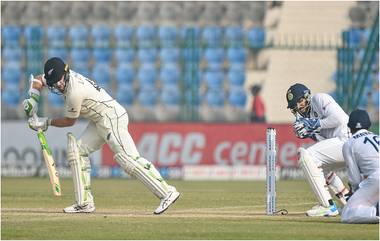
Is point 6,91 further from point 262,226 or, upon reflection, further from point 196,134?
point 262,226

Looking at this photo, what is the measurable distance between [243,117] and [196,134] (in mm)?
4084

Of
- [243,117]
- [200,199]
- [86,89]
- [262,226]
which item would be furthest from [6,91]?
[262,226]

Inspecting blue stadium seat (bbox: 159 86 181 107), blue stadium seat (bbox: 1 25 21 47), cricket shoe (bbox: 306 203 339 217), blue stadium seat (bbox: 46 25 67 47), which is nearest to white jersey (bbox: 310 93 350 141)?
cricket shoe (bbox: 306 203 339 217)

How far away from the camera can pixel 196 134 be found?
26.8 meters

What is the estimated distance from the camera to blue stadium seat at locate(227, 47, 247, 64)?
3170cm

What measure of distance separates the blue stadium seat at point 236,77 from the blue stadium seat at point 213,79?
0.77 ft

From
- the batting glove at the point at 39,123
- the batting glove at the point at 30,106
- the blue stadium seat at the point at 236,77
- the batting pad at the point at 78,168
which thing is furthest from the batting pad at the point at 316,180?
the blue stadium seat at the point at 236,77

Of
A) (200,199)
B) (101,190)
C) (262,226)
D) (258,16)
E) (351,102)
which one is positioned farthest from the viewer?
(258,16)

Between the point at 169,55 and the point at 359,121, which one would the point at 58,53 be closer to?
the point at 169,55

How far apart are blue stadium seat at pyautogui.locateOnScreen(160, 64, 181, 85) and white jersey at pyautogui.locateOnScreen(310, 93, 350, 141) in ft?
53.1

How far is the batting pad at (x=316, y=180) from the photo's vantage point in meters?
14.7

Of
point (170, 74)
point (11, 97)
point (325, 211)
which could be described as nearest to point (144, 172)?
point (325, 211)

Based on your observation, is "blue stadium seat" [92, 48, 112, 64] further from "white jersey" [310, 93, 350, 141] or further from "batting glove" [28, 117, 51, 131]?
"white jersey" [310, 93, 350, 141]

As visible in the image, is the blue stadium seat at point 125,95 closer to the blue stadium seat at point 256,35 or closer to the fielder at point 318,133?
the blue stadium seat at point 256,35
